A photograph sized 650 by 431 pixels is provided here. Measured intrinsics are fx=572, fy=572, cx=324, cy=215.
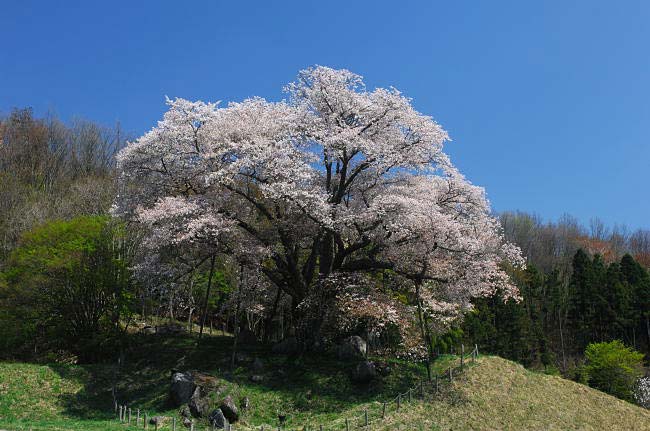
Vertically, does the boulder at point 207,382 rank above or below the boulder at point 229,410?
above

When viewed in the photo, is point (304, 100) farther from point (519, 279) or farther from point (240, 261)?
point (519, 279)

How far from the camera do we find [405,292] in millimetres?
28141

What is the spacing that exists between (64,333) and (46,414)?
31.7ft

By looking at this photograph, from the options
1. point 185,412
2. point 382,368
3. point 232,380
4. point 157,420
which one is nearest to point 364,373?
point 382,368

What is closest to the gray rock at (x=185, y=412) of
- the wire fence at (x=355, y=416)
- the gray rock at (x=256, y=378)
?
the wire fence at (x=355, y=416)

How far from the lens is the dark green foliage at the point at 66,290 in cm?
2906

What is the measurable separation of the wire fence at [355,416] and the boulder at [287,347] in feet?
20.8

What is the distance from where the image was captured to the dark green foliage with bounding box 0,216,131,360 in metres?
29.1

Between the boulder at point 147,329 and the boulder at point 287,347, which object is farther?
the boulder at point 147,329

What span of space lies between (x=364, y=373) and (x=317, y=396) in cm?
222

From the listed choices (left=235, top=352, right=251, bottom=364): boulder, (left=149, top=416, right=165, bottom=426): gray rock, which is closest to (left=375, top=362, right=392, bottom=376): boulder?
(left=235, top=352, right=251, bottom=364): boulder

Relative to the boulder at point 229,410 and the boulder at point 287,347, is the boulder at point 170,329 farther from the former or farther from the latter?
the boulder at point 229,410

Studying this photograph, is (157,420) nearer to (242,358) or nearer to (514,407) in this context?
(242,358)

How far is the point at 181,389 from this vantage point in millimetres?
21312
